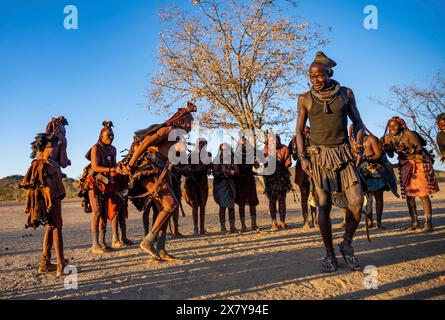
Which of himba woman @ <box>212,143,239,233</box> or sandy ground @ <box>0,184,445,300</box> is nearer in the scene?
sandy ground @ <box>0,184,445,300</box>

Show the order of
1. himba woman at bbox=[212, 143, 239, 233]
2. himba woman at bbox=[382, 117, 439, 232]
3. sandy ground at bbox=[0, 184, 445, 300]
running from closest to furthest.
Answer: sandy ground at bbox=[0, 184, 445, 300], himba woman at bbox=[382, 117, 439, 232], himba woman at bbox=[212, 143, 239, 233]

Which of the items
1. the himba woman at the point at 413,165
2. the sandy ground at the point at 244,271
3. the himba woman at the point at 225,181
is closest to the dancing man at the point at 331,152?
the sandy ground at the point at 244,271

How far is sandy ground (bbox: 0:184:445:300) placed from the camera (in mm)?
3943

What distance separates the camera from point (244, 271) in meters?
4.95

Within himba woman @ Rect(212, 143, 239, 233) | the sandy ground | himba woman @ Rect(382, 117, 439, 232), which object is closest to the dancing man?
the sandy ground

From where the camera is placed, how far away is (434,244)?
612cm

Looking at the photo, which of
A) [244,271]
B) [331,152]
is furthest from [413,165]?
[244,271]

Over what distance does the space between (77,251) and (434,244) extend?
6.21 m

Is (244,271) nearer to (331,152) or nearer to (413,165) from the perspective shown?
(331,152)

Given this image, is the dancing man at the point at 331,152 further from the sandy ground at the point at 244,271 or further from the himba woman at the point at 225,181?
the himba woman at the point at 225,181

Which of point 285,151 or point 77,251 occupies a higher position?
point 285,151

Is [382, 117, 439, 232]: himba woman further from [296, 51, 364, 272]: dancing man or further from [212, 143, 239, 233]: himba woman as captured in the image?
[296, 51, 364, 272]: dancing man
